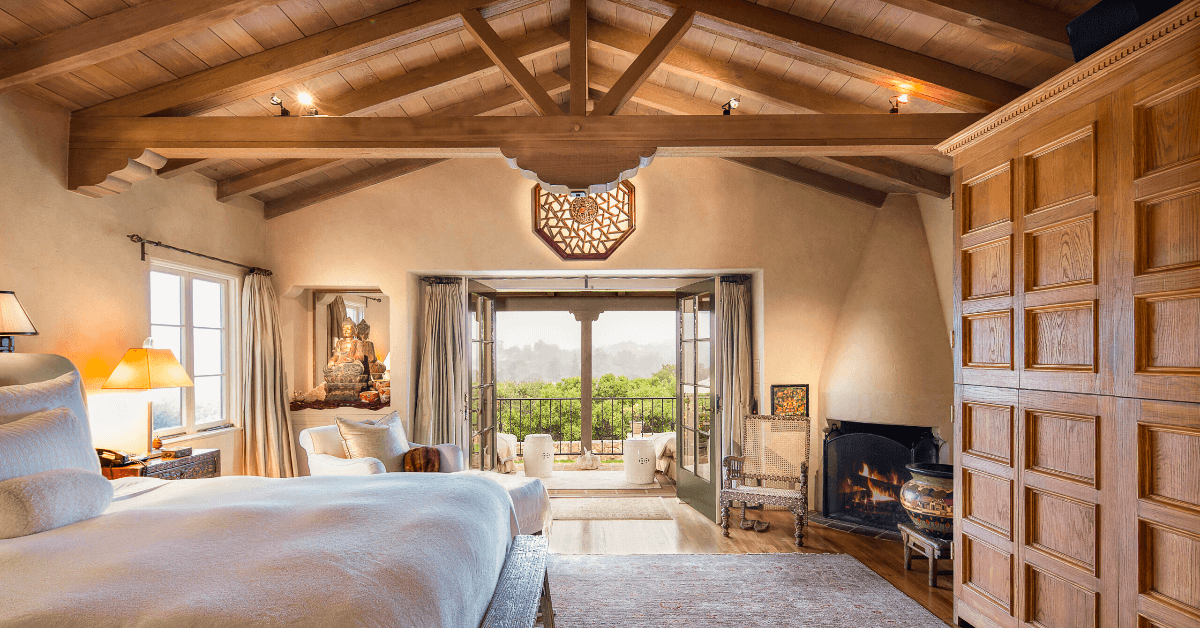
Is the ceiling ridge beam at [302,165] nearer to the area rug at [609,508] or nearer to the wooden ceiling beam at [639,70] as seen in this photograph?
the wooden ceiling beam at [639,70]

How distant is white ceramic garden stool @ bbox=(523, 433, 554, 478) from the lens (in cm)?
644

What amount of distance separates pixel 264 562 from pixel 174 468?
7.64 ft

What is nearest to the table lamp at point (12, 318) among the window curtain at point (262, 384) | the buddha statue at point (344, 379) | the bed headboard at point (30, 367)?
the bed headboard at point (30, 367)

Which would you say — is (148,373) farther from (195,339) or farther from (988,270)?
(988,270)

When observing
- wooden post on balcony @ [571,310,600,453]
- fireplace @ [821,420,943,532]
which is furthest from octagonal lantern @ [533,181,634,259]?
fireplace @ [821,420,943,532]

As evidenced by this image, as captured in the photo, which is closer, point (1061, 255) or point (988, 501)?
point (1061, 255)

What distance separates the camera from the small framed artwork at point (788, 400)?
5.07 meters

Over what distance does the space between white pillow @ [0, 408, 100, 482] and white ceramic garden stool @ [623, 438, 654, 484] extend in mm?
4549

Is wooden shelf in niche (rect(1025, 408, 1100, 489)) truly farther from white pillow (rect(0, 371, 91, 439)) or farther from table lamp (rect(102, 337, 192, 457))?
table lamp (rect(102, 337, 192, 457))

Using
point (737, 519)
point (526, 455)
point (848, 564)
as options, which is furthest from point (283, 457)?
point (848, 564)

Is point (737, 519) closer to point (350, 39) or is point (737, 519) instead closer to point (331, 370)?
point (331, 370)

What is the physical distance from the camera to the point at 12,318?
2.61 m

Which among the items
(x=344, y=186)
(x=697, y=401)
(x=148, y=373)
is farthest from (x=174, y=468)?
(x=697, y=401)

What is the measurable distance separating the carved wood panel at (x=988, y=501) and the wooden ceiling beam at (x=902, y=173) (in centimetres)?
218
